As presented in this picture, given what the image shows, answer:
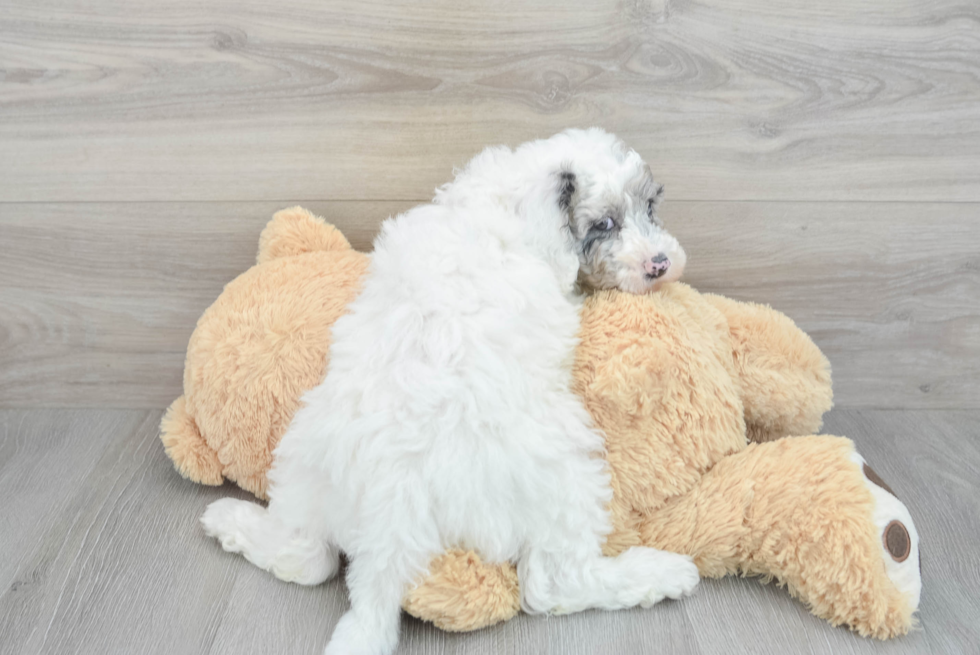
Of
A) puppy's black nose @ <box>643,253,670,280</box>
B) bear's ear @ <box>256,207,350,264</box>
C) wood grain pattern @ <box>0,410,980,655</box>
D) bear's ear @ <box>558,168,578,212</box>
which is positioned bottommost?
wood grain pattern @ <box>0,410,980,655</box>

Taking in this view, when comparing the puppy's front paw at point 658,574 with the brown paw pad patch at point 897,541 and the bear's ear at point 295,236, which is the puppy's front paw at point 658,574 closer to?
the brown paw pad patch at point 897,541

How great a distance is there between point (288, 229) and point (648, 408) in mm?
620

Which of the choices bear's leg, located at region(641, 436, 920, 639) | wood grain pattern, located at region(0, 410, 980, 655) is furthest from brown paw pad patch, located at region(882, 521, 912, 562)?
wood grain pattern, located at region(0, 410, 980, 655)

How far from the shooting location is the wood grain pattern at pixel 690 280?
1.19m

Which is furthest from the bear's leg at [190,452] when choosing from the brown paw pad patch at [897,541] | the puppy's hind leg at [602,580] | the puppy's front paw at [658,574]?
the brown paw pad patch at [897,541]

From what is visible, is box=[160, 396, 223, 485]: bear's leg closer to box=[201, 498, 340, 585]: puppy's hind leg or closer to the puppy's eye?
box=[201, 498, 340, 585]: puppy's hind leg

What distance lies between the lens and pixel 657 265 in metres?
0.85

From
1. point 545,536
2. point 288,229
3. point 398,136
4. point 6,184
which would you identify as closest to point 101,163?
point 6,184

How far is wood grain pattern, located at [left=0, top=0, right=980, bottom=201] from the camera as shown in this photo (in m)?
1.09

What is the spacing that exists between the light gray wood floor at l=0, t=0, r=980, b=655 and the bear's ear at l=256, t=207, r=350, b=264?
5 cm

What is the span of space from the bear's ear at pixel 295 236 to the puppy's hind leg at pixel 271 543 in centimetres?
38

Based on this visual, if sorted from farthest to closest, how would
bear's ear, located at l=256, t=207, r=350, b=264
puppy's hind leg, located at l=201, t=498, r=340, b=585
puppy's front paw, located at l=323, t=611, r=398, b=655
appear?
bear's ear, located at l=256, t=207, r=350, b=264 < puppy's hind leg, located at l=201, t=498, r=340, b=585 < puppy's front paw, located at l=323, t=611, r=398, b=655

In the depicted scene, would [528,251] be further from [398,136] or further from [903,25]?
[903,25]

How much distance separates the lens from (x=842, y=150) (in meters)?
1.15
